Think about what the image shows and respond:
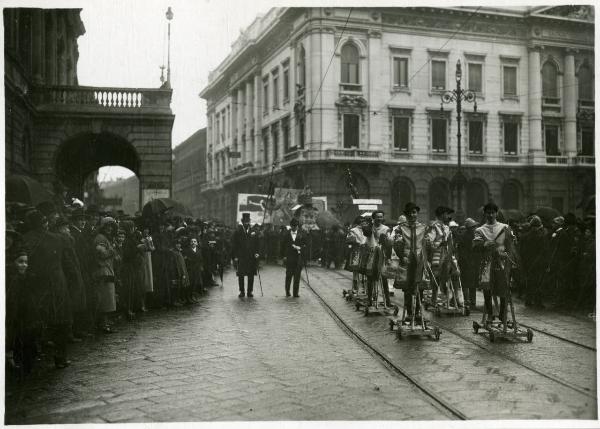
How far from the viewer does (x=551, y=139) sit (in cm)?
3666

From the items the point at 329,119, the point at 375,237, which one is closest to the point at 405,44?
the point at 329,119

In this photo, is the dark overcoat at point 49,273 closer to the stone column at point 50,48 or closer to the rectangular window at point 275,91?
the stone column at point 50,48

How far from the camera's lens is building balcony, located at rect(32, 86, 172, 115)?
2039 cm

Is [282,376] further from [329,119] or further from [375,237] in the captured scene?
[329,119]

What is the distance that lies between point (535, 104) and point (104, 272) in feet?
105

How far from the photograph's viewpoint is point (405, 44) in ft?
122

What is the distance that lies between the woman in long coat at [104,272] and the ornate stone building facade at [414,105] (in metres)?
25.9

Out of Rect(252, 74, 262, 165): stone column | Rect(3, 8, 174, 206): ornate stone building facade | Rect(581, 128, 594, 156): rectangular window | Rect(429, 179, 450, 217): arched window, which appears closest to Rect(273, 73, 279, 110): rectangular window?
Rect(252, 74, 262, 165): stone column

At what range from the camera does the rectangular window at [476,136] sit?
38625mm

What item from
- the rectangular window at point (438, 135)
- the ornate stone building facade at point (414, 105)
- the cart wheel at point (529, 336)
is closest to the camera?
the cart wheel at point (529, 336)

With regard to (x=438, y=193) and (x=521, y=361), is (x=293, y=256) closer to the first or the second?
(x=521, y=361)

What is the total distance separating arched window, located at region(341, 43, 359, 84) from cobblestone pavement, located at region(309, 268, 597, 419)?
28080mm

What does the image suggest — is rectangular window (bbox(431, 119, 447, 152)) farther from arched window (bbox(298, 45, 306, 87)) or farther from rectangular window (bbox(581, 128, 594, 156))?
rectangular window (bbox(581, 128, 594, 156))

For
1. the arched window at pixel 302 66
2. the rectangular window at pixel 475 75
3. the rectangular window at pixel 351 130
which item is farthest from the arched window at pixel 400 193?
the arched window at pixel 302 66
